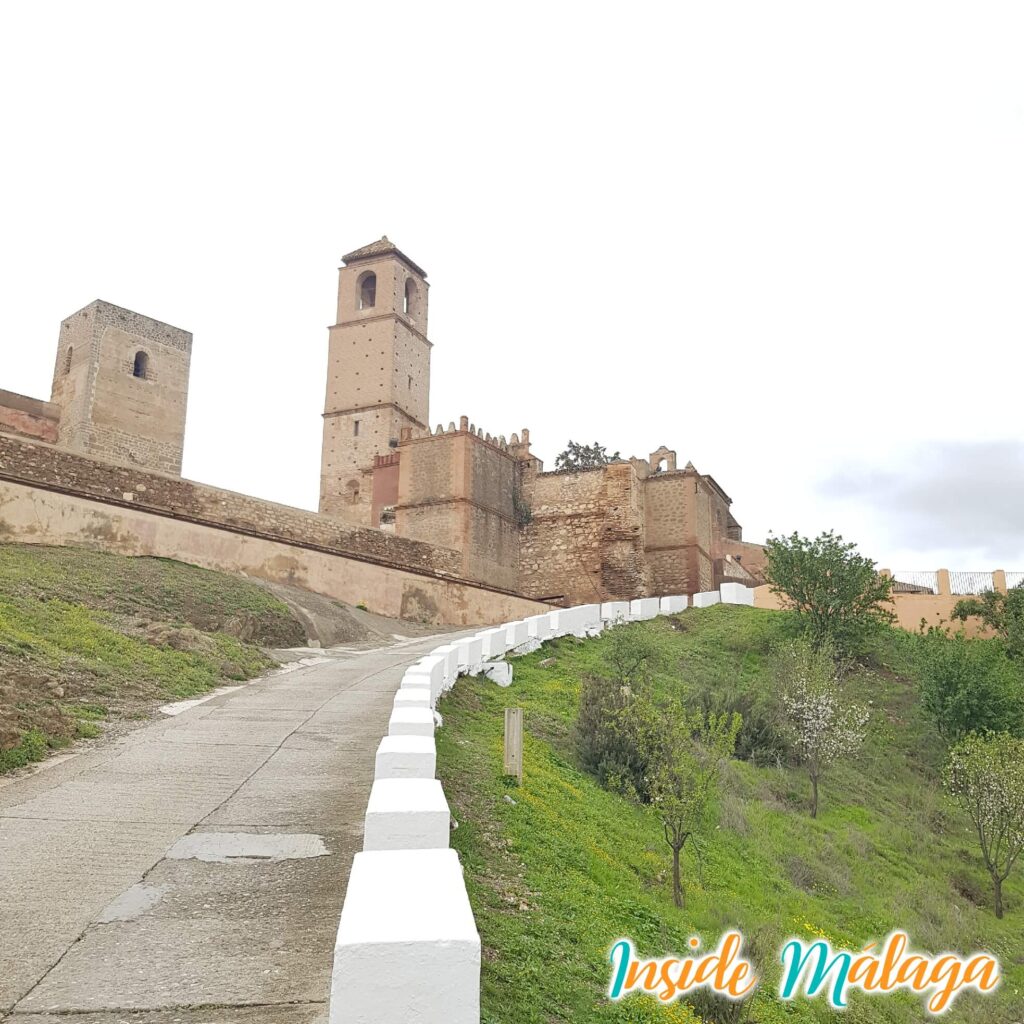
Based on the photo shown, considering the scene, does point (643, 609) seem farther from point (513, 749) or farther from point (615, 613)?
point (513, 749)

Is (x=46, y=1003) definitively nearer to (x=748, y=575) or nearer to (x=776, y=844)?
(x=776, y=844)

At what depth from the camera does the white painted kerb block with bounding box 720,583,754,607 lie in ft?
95.5

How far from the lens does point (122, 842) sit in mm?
5152

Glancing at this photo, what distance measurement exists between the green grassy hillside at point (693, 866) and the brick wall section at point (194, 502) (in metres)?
6.75

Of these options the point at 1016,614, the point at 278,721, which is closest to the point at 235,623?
the point at 278,721

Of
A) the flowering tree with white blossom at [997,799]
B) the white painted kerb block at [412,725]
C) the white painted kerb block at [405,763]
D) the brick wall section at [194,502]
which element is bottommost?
the flowering tree with white blossom at [997,799]

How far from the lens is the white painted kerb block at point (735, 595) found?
29.1 m

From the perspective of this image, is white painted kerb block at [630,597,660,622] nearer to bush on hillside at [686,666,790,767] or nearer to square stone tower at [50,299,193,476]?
bush on hillside at [686,666,790,767]

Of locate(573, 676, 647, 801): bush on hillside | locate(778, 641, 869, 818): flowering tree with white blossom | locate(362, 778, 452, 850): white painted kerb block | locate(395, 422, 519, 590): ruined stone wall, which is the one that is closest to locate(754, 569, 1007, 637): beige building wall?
locate(395, 422, 519, 590): ruined stone wall

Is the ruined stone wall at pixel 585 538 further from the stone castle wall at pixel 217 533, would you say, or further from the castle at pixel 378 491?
the stone castle wall at pixel 217 533

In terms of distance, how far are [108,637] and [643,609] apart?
16.7m

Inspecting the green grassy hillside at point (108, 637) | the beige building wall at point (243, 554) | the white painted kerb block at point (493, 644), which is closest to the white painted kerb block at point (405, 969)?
the green grassy hillside at point (108, 637)

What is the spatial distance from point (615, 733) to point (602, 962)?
673 cm

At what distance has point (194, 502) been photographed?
66.0 ft
